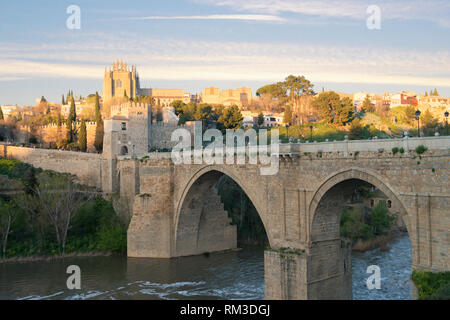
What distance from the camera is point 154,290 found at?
2152cm

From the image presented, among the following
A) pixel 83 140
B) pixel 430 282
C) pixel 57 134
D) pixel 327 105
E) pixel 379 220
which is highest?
pixel 327 105

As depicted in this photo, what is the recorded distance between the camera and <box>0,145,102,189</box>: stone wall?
34.8 m

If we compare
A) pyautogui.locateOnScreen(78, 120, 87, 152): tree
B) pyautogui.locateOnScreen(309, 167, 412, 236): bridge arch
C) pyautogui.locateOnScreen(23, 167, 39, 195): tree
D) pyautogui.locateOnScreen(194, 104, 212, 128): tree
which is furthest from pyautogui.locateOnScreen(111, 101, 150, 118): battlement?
pyautogui.locateOnScreen(309, 167, 412, 236): bridge arch

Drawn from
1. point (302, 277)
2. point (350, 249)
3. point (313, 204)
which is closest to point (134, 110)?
point (313, 204)

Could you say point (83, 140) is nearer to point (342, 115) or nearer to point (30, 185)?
point (30, 185)

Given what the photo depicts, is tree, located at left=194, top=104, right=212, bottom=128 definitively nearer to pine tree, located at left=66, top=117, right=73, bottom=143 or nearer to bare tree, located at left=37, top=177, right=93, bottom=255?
pine tree, located at left=66, top=117, right=73, bottom=143

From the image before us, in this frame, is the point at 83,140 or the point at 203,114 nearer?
the point at 83,140

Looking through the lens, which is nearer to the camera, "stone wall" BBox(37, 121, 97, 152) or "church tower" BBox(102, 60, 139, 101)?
"stone wall" BBox(37, 121, 97, 152)

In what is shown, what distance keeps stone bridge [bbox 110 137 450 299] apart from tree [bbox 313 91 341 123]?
23.5m

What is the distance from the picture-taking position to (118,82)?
248ft

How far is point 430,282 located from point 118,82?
70.3 meters

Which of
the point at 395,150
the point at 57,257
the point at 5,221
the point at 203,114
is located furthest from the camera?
the point at 203,114
